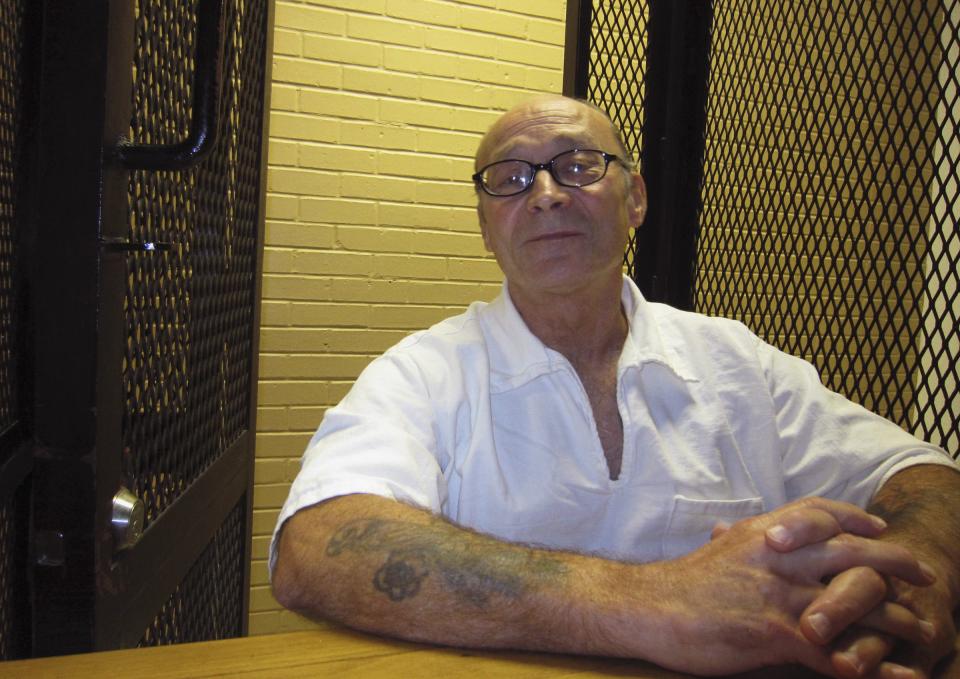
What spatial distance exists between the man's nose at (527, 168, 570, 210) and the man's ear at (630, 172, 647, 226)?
210mm

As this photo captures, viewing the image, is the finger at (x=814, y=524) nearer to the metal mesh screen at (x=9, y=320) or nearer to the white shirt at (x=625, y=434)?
the white shirt at (x=625, y=434)

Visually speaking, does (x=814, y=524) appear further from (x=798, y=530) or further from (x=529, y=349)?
(x=529, y=349)

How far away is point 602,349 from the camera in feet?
5.07

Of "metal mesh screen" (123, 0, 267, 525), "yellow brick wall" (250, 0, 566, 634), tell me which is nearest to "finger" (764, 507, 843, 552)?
"metal mesh screen" (123, 0, 267, 525)

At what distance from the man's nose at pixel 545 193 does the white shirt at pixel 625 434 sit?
0.20 meters

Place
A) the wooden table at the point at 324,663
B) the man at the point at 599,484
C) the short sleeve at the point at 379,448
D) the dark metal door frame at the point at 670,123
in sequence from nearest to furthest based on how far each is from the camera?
the wooden table at the point at 324,663 → the man at the point at 599,484 → the short sleeve at the point at 379,448 → the dark metal door frame at the point at 670,123

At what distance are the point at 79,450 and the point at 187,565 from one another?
0.51 metres

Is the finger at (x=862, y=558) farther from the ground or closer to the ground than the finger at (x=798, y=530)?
closer to the ground

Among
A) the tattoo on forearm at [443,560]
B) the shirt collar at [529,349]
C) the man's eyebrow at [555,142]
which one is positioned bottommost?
the tattoo on forearm at [443,560]

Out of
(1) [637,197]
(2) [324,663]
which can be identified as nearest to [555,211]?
(1) [637,197]

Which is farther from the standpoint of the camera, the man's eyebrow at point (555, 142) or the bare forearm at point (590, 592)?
the man's eyebrow at point (555, 142)

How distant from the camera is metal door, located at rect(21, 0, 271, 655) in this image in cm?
89

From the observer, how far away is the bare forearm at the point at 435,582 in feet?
2.61

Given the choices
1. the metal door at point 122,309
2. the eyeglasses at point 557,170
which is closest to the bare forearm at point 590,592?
the metal door at point 122,309
